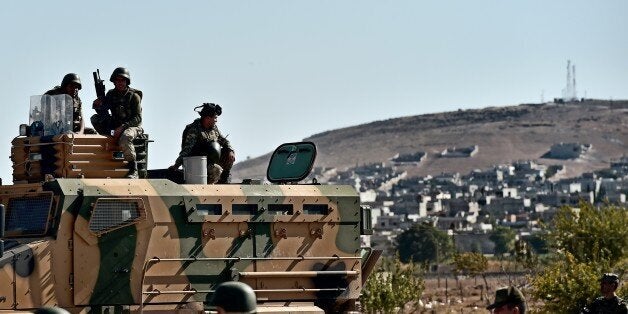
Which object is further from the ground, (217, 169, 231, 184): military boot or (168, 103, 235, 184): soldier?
(168, 103, 235, 184): soldier

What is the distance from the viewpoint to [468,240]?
182 meters

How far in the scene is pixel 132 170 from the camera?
21.9m

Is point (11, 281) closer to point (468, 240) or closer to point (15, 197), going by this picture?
point (15, 197)

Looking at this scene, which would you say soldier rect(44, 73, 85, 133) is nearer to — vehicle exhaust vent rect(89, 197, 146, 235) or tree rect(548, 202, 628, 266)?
vehicle exhaust vent rect(89, 197, 146, 235)

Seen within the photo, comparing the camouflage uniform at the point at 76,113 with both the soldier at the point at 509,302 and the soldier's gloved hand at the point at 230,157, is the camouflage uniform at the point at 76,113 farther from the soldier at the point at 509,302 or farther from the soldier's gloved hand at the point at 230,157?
the soldier at the point at 509,302

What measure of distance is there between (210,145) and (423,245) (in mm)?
132272

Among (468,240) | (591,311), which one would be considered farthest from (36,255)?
(468,240)

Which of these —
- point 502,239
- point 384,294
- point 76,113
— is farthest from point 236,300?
point 502,239

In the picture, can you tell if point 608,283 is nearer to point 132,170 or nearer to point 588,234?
point 132,170

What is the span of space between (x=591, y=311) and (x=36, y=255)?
6757mm

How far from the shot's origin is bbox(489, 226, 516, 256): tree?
17225 cm

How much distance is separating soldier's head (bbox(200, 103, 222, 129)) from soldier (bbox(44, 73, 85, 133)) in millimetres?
1653

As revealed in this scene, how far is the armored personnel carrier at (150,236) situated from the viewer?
67.3ft

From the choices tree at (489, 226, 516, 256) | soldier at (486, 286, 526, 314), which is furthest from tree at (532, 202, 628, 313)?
tree at (489, 226, 516, 256)
